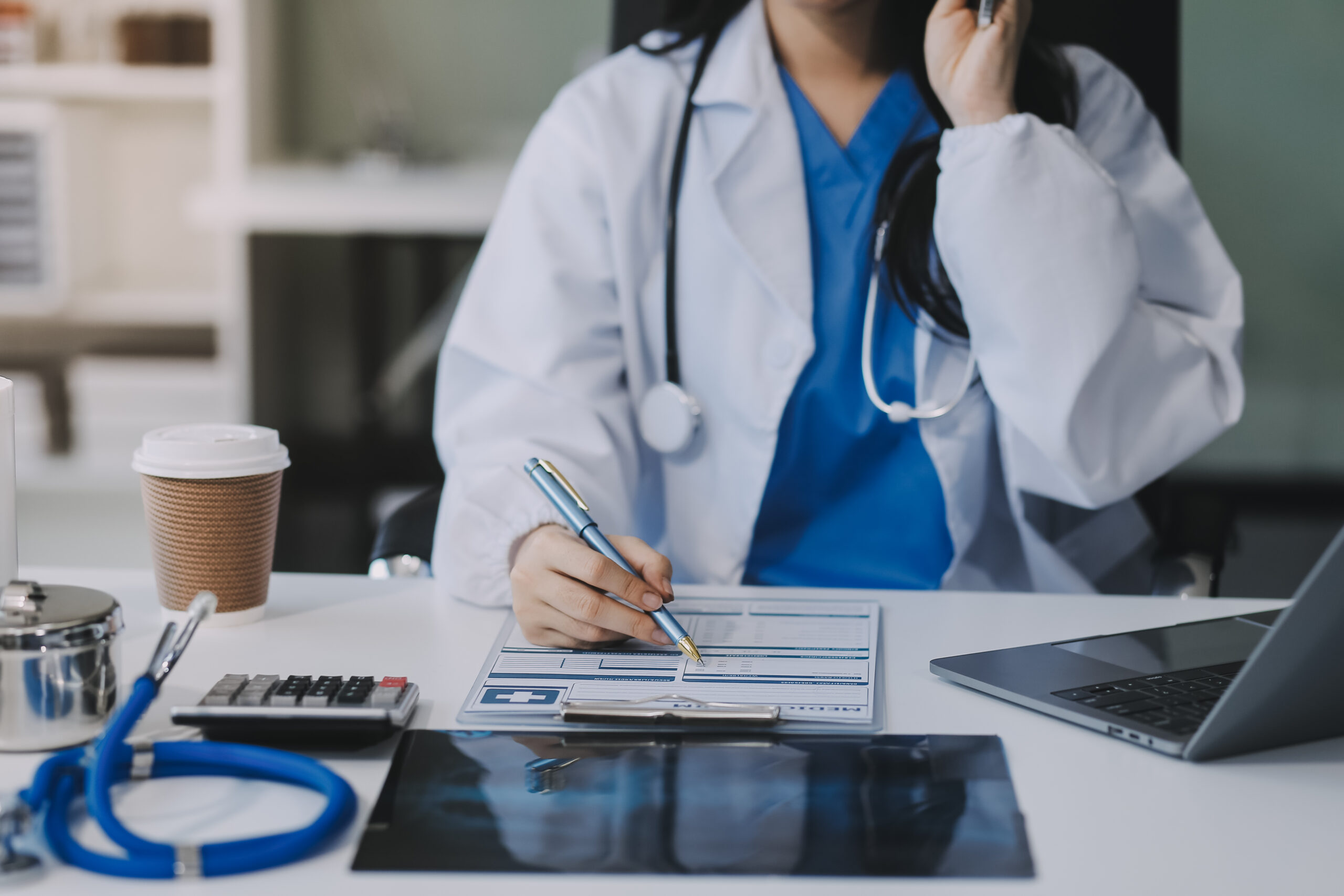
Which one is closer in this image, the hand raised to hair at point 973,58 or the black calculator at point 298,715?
the black calculator at point 298,715

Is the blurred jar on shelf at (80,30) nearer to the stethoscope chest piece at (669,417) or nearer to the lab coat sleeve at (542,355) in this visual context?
the lab coat sleeve at (542,355)

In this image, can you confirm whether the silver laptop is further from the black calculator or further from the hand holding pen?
the black calculator

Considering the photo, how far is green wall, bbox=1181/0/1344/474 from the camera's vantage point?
301cm

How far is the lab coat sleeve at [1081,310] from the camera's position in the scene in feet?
2.93

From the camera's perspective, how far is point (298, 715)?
1.72 ft

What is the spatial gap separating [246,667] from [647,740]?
237mm

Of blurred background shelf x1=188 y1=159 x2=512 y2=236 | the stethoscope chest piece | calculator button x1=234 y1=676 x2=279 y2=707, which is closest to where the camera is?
calculator button x1=234 y1=676 x2=279 y2=707

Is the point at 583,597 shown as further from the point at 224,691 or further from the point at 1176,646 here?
the point at 1176,646

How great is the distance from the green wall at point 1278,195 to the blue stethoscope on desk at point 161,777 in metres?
3.02

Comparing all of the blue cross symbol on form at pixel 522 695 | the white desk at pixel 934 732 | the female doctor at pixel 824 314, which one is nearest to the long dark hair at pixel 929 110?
the female doctor at pixel 824 314

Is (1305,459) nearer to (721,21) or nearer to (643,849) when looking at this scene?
(721,21)

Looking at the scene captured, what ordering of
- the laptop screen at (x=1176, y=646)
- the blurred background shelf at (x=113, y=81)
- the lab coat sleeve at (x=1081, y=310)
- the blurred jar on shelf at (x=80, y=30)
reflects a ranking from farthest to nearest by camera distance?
the blurred jar on shelf at (x=80, y=30)
the blurred background shelf at (x=113, y=81)
the lab coat sleeve at (x=1081, y=310)
the laptop screen at (x=1176, y=646)

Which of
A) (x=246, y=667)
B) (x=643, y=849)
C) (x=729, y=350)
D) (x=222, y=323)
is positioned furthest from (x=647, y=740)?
(x=222, y=323)

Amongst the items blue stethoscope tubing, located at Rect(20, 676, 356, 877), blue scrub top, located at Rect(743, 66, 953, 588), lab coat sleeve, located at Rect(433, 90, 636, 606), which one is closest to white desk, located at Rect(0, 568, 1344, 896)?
blue stethoscope tubing, located at Rect(20, 676, 356, 877)
